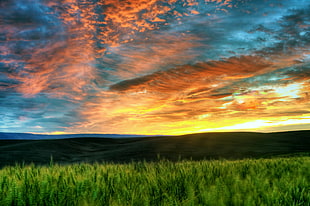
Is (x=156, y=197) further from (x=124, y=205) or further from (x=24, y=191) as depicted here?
(x=24, y=191)

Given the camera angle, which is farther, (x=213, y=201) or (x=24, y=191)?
(x=24, y=191)

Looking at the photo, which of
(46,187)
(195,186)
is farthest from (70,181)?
(195,186)

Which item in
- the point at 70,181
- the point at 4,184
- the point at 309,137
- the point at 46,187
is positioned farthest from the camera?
the point at 309,137

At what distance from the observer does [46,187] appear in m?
2.27

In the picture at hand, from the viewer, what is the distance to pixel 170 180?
106 inches

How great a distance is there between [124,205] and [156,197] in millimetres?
355

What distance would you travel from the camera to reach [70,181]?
8.81 ft

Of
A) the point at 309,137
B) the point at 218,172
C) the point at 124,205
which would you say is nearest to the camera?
the point at 124,205

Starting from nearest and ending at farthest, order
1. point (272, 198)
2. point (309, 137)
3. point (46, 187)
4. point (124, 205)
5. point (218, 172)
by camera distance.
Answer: point (124, 205)
point (272, 198)
point (46, 187)
point (218, 172)
point (309, 137)

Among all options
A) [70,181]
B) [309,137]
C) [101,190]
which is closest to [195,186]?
[101,190]

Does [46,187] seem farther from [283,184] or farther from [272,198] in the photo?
[283,184]

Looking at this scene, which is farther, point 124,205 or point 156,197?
point 156,197

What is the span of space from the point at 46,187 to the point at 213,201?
148cm

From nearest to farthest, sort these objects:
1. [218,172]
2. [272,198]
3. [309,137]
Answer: [272,198] → [218,172] → [309,137]
